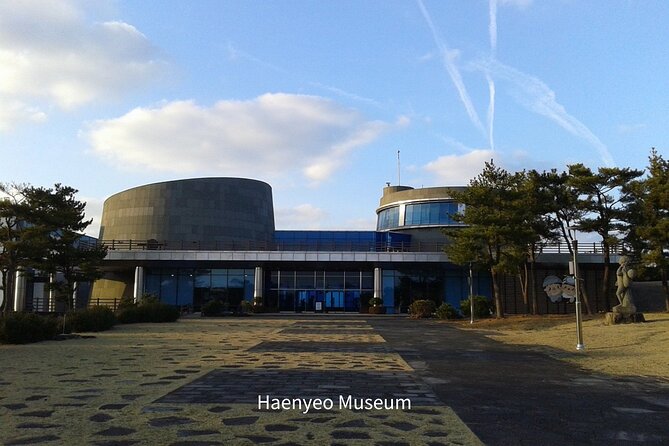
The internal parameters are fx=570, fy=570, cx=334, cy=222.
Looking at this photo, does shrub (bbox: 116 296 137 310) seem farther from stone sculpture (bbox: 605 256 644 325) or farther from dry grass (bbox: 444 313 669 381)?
stone sculpture (bbox: 605 256 644 325)

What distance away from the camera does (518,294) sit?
48.8 metres

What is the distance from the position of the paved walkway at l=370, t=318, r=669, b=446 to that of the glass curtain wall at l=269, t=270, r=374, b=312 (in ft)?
126

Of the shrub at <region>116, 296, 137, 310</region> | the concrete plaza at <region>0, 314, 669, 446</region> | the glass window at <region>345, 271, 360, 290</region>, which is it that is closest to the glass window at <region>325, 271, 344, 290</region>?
the glass window at <region>345, 271, 360, 290</region>

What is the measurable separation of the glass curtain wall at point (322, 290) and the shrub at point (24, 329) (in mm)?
33987

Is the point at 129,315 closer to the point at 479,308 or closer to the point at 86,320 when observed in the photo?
the point at 86,320

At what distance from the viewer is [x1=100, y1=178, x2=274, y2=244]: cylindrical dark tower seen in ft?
222

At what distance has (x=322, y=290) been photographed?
5391cm

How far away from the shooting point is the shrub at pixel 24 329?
18.7m

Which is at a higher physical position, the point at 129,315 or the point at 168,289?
the point at 168,289

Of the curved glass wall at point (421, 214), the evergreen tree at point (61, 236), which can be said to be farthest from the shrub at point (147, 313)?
the curved glass wall at point (421, 214)

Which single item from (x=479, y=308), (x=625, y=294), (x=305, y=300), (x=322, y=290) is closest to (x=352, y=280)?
(x=322, y=290)

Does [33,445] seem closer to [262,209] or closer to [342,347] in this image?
[342,347]

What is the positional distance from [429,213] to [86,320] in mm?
45566

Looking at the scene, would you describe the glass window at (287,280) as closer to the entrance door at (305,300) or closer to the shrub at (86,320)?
the entrance door at (305,300)
